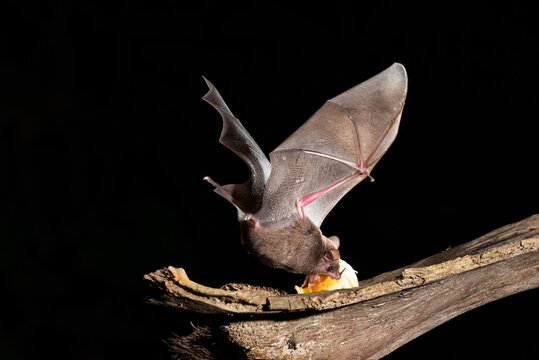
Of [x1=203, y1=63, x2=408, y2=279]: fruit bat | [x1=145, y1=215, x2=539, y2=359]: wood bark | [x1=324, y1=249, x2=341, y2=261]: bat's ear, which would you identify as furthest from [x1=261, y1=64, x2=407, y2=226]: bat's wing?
[x1=145, y1=215, x2=539, y2=359]: wood bark

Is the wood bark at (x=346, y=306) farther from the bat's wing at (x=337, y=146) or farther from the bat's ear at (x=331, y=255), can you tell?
the bat's wing at (x=337, y=146)

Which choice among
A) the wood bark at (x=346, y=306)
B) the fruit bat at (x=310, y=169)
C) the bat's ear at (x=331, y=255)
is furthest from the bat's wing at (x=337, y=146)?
the wood bark at (x=346, y=306)

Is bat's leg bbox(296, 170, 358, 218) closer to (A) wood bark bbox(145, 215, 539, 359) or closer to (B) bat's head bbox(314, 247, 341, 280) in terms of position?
(B) bat's head bbox(314, 247, 341, 280)

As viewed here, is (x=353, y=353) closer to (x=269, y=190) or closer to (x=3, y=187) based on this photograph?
(x=269, y=190)

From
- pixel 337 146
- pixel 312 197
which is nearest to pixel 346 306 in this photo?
pixel 312 197

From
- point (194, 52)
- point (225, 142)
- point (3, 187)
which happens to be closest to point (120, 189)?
point (3, 187)

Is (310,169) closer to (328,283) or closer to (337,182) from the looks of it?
(337,182)
